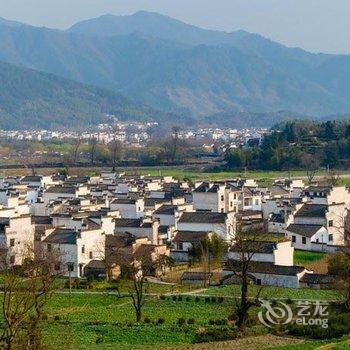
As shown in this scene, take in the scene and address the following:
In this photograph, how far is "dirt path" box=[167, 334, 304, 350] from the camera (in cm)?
1811

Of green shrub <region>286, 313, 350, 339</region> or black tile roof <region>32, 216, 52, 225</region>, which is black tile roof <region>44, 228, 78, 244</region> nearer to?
black tile roof <region>32, 216, 52, 225</region>

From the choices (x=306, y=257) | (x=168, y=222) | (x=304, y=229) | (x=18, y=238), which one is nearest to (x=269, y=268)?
(x=306, y=257)

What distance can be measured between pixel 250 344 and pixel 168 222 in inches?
764

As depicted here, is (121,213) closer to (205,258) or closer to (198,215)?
(198,215)

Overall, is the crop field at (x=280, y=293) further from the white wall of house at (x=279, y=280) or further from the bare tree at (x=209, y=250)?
the bare tree at (x=209, y=250)

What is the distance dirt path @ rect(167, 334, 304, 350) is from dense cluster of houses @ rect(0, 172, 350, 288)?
605 centimetres

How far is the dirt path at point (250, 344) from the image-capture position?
18109 mm

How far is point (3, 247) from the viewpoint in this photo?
30.9 m

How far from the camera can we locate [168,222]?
37.7m

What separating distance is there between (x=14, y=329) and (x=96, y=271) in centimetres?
1435

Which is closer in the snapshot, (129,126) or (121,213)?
(121,213)

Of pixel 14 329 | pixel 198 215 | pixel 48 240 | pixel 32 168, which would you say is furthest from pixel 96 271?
pixel 32 168

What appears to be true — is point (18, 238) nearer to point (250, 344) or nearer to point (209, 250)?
point (209, 250)

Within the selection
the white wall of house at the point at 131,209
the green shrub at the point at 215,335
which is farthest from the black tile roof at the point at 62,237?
the green shrub at the point at 215,335
